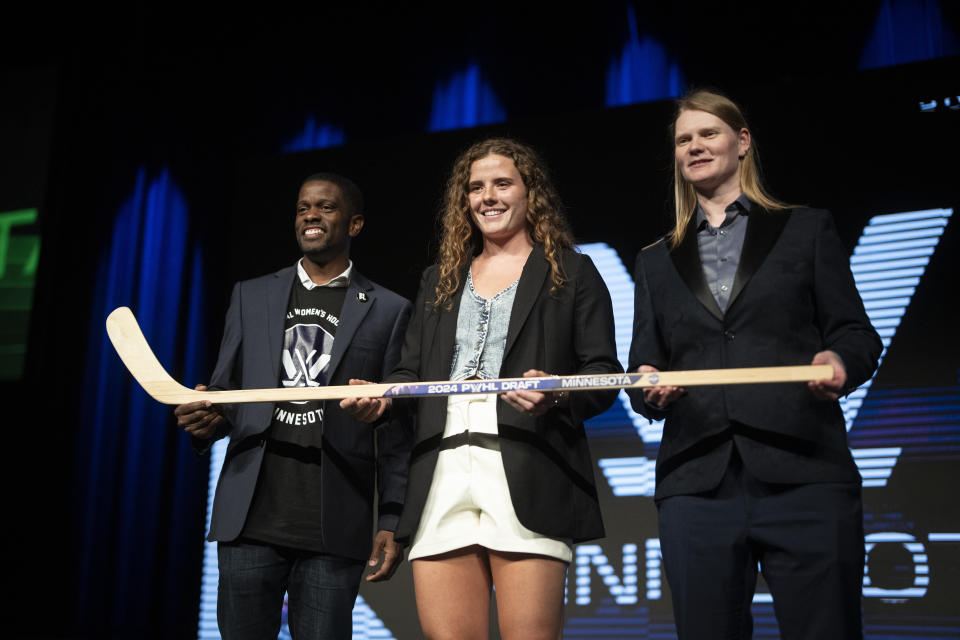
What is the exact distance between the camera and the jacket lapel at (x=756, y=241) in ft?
6.47

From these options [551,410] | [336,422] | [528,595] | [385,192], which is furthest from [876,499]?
[385,192]

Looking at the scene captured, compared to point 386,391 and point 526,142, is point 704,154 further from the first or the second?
point 526,142

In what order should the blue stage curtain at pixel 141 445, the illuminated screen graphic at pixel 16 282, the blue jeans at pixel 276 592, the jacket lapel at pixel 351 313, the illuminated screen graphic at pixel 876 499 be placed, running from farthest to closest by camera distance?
the illuminated screen graphic at pixel 16 282 < the blue stage curtain at pixel 141 445 < the illuminated screen graphic at pixel 876 499 < the jacket lapel at pixel 351 313 < the blue jeans at pixel 276 592

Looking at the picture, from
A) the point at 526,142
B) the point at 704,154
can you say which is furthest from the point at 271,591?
the point at 526,142

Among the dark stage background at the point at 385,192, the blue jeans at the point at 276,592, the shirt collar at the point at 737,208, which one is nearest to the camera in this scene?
the shirt collar at the point at 737,208

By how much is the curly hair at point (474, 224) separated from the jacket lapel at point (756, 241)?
46 cm

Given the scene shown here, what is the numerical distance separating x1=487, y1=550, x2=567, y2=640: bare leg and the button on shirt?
0.68 metres

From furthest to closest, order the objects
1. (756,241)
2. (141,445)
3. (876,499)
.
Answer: (141,445) < (876,499) < (756,241)

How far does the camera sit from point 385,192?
420 centimetres

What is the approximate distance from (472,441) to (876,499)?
6.06 feet

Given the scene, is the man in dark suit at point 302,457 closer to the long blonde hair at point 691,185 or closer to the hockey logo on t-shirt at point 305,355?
the hockey logo on t-shirt at point 305,355

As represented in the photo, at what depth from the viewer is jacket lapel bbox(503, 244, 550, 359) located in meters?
2.11

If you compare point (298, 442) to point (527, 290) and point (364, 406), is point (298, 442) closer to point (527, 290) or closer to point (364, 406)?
point (364, 406)

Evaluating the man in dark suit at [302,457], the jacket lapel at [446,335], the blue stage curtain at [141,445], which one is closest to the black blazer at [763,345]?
the jacket lapel at [446,335]
